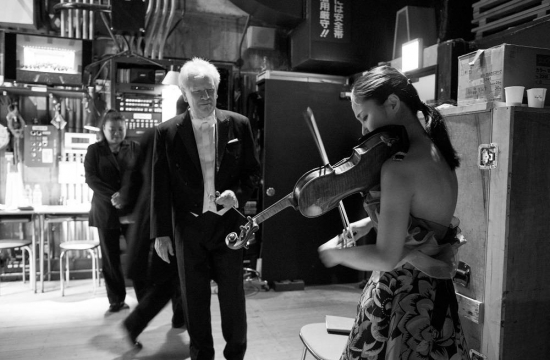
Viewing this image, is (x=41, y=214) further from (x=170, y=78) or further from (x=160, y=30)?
(x=160, y=30)

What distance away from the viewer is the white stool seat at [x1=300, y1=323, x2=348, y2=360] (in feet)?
5.64

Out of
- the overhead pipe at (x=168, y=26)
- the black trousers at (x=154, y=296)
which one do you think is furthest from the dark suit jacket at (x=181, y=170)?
the overhead pipe at (x=168, y=26)

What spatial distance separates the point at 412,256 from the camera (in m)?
1.22

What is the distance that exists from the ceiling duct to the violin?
3.76 m

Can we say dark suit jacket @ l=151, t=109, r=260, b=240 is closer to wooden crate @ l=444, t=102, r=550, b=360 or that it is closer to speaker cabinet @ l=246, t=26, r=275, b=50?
wooden crate @ l=444, t=102, r=550, b=360

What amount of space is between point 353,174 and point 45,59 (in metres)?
4.22

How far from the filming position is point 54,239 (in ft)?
16.2

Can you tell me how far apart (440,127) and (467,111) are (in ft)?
2.85

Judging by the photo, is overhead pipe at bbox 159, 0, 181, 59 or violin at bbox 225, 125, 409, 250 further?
overhead pipe at bbox 159, 0, 181, 59

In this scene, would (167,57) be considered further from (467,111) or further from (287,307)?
(467,111)

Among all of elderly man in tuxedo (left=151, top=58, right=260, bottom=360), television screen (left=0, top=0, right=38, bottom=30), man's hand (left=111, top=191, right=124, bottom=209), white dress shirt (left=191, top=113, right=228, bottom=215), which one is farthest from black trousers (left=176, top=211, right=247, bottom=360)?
television screen (left=0, top=0, right=38, bottom=30)

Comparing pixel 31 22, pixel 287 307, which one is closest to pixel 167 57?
pixel 31 22

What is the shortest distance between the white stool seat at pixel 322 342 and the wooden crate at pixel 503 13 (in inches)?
106

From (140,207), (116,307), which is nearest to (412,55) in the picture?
(140,207)
